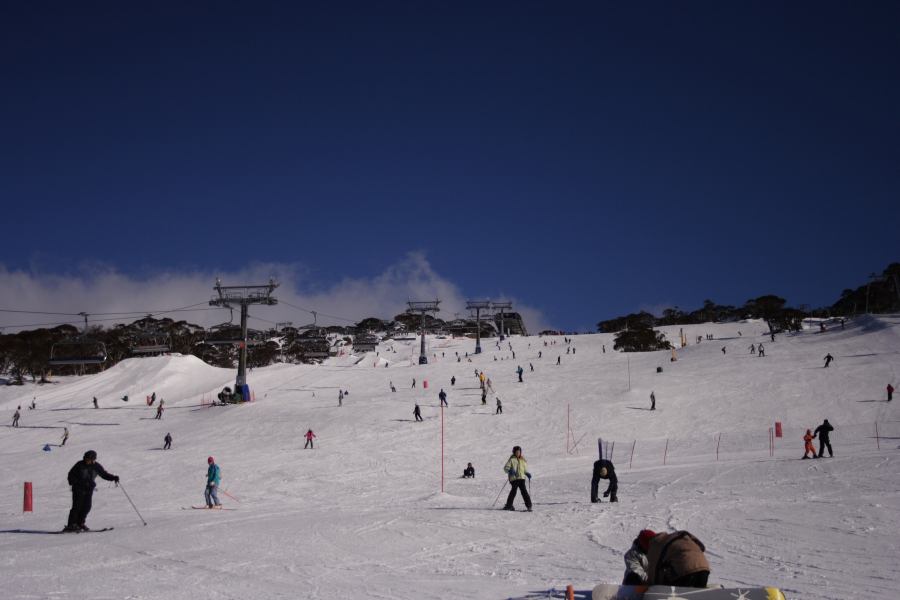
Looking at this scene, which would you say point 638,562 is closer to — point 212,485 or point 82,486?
point 82,486

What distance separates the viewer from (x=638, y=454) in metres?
26.1

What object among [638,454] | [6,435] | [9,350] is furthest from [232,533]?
[9,350]

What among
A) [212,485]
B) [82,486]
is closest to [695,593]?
[82,486]

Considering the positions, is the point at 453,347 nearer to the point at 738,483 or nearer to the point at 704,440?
the point at 704,440

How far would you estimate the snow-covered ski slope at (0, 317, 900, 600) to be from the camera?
8.01 meters

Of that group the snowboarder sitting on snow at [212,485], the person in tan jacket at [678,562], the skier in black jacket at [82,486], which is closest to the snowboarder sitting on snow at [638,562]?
the person in tan jacket at [678,562]

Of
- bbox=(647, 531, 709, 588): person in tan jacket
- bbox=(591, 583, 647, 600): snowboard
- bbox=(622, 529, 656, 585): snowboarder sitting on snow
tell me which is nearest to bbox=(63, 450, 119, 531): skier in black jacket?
bbox=(591, 583, 647, 600): snowboard

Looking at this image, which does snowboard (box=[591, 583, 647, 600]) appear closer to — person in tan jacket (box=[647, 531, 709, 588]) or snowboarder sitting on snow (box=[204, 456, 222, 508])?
person in tan jacket (box=[647, 531, 709, 588])

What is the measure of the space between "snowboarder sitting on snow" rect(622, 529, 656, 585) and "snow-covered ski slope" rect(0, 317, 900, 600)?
1.88m

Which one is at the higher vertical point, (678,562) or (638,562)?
(678,562)

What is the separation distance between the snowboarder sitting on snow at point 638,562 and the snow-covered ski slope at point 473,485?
6.17ft

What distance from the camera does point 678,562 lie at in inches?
183

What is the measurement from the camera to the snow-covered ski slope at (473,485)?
8.01m

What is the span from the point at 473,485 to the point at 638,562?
14.4m
